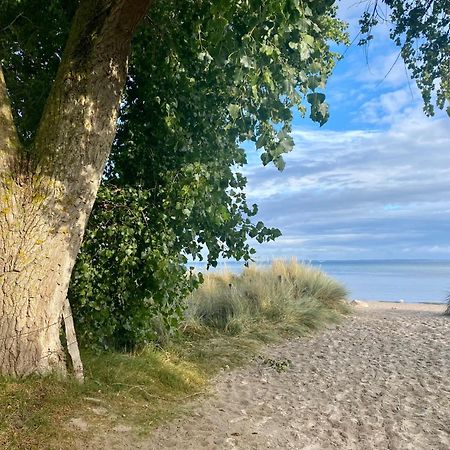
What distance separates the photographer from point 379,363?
6.99 meters

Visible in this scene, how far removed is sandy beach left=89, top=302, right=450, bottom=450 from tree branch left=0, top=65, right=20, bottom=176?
242cm

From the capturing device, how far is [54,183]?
4418mm

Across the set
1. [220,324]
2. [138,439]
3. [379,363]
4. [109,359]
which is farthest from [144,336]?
[379,363]

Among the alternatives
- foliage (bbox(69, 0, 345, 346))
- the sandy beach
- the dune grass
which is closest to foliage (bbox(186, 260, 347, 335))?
the dune grass

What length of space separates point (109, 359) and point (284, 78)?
3.36m

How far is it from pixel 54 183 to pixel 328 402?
3495 millimetres

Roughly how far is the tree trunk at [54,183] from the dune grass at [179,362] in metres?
0.45

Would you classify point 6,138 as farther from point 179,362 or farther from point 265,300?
point 265,300

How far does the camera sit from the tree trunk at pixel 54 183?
4.34 metres

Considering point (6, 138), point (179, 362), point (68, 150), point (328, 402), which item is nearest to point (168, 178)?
point (68, 150)

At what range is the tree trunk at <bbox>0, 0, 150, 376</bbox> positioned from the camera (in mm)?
4340

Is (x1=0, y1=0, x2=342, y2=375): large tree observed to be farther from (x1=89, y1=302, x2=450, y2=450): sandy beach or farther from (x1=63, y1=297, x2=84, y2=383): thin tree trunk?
(x1=89, y1=302, x2=450, y2=450): sandy beach

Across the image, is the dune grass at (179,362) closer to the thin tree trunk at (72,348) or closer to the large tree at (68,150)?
the thin tree trunk at (72,348)

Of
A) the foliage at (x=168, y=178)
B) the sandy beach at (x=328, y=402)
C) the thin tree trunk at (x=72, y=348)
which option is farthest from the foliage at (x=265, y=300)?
the thin tree trunk at (x=72, y=348)
